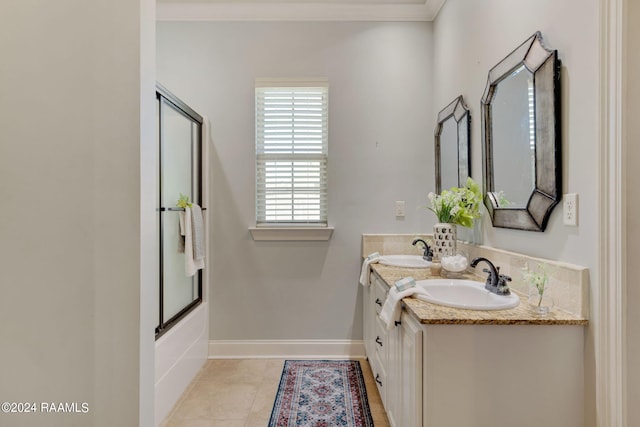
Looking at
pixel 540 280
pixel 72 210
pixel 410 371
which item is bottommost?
pixel 410 371

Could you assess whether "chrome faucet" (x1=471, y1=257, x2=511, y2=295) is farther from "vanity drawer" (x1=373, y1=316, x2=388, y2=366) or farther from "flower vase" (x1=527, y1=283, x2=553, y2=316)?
"vanity drawer" (x1=373, y1=316, x2=388, y2=366)

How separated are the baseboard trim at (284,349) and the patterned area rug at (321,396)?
0.27ft

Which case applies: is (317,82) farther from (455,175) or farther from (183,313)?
(183,313)

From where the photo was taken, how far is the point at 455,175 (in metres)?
2.25

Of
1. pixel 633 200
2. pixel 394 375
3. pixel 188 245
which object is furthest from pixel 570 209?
pixel 188 245

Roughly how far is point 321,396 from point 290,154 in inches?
70.9

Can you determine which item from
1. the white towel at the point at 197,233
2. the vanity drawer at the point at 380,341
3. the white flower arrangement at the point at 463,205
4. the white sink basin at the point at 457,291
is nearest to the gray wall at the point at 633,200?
the white sink basin at the point at 457,291

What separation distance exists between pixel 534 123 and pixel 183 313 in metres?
2.33

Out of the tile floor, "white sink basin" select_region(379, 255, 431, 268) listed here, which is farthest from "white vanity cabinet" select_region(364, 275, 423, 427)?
the tile floor

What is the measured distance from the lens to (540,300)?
119 cm

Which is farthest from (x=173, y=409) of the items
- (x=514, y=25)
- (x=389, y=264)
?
(x=514, y=25)

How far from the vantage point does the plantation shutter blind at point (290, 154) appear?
8.72 ft

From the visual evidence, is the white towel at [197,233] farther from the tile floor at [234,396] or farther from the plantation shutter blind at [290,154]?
the tile floor at [234,396]

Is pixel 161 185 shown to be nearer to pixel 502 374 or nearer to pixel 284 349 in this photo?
pixel 284 349
